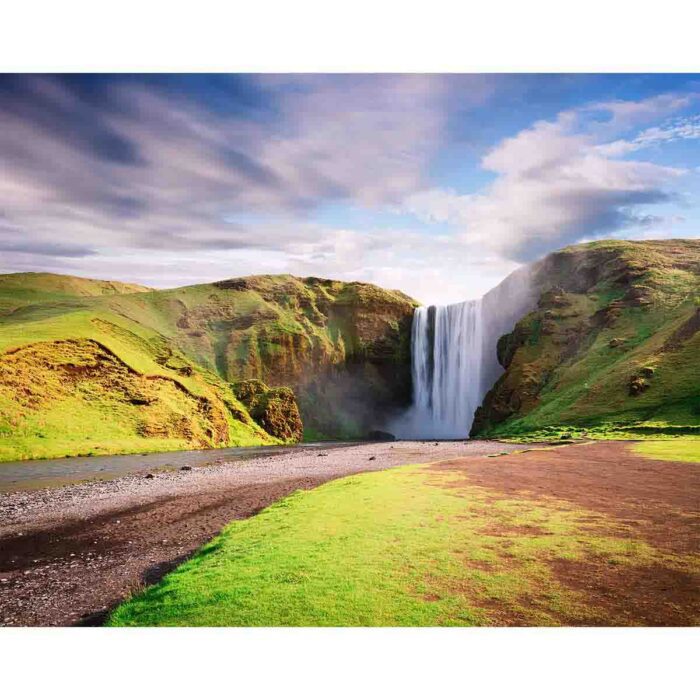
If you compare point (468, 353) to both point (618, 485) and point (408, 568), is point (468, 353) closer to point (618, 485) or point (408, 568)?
point (618, 485)

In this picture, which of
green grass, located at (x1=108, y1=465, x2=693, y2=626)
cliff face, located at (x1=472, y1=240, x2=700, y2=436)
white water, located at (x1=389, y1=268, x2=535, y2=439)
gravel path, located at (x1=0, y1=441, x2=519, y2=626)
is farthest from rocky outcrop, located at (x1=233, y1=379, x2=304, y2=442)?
green grass, located at (x1=108, y1=465, x2=693, y2=626)

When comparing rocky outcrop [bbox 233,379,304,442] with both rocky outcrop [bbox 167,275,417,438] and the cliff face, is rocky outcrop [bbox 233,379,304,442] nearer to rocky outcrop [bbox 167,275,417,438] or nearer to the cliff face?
rocky outcrop [bbox 167,275,417,438]

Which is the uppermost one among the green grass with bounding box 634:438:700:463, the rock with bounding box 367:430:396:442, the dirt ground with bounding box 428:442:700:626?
the dirt ground with bounding box 428:442:700:626

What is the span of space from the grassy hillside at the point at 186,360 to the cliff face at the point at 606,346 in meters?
35.5

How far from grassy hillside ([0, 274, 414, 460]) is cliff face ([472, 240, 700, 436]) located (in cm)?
3549

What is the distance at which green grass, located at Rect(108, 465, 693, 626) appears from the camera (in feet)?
21.6

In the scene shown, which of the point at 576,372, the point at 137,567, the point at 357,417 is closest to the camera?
the point at 137,567

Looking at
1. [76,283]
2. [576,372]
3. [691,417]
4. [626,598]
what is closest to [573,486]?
[626,598]

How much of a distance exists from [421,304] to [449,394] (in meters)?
34.9

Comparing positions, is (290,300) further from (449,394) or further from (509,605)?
(509,605)

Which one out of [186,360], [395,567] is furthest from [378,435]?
[395,567]

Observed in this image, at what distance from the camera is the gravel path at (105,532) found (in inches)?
378

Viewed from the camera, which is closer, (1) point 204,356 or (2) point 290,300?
(1) point 204,356

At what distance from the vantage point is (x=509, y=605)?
260 inches
